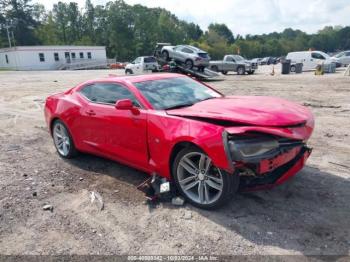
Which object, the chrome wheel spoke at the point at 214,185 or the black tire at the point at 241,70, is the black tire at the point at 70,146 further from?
the black tire at the point at 241,70

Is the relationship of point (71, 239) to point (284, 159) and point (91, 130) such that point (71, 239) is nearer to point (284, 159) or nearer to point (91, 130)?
point (91, 130)

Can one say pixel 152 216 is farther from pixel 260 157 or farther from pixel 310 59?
pixel 310 59

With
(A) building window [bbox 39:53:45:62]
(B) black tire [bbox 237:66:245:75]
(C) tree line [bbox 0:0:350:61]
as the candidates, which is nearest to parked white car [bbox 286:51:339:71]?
(B) black tire [bbox 237:66:245:75]

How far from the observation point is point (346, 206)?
3854mm

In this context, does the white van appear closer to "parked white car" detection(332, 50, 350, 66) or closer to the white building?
"parked white car" detection(332, 50, 350, 66)

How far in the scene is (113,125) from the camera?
4.70 metres

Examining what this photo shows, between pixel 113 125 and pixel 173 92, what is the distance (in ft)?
3.18

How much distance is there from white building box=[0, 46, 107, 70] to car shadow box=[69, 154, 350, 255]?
169 ft

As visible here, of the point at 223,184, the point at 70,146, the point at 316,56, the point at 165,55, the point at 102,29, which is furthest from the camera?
the point at 102,29

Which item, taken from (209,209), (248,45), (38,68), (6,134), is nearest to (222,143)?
(209,209)

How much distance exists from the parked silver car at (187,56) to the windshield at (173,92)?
17.2 metres

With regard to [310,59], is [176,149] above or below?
above

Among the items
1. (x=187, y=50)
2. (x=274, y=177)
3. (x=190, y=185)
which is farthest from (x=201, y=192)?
(x=187, y=50)

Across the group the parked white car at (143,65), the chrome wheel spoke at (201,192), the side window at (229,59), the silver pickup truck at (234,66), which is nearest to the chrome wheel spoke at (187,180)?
the chrome wheel spoke at (201,192)
